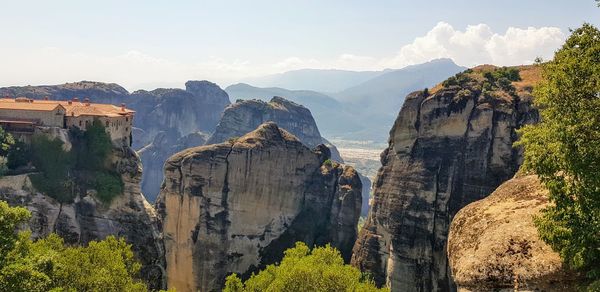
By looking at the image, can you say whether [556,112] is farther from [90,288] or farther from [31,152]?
[31,152]

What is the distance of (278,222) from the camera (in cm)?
7744

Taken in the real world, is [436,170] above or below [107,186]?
above

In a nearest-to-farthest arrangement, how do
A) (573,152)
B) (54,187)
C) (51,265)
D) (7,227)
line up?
Answer: (573,152) → (7,227) → (51,265) → (54,187)

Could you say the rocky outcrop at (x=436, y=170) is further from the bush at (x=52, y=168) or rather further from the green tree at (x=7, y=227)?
the green tree at (x=7, y=227)

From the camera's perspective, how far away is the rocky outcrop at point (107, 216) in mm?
50719

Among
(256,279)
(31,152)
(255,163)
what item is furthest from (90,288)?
(255,163)

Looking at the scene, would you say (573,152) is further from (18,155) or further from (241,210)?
(241,210)

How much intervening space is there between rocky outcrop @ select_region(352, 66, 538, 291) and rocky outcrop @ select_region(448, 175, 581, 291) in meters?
30.7

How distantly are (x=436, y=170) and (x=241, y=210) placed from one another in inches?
1293

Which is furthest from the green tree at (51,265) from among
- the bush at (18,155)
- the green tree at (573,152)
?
the green tree at (573,152)

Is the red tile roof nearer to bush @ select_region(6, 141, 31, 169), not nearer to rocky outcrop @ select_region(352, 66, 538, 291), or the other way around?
bush @ select_region(6, 141, 31, 169)

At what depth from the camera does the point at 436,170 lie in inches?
2141

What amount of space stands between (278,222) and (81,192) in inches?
1243

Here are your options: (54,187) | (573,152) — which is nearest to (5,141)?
(54,187)
